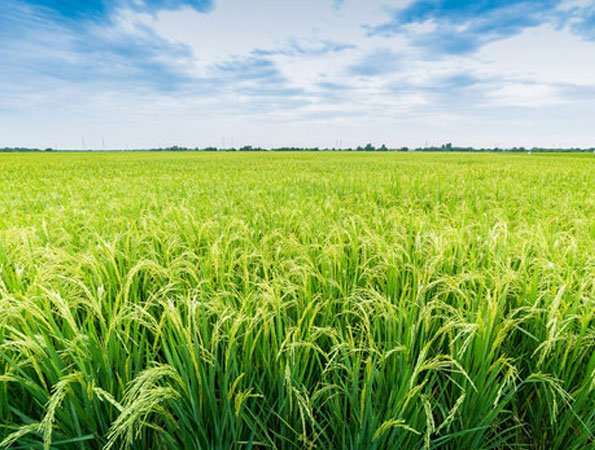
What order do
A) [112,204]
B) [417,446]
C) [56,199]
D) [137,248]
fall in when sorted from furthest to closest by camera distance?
1. [56,199]
2. [112,204]
3. [137,248]
4. [417,446]

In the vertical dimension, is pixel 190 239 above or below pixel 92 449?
above

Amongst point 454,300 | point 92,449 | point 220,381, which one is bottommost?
point 92,449

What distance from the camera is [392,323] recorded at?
5.58 ft

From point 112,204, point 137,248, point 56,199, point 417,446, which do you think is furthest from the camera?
point 56,199

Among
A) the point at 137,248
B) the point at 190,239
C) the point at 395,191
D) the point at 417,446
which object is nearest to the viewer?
the point at 417,446

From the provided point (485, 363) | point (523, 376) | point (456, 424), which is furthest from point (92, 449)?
point (523, 376)

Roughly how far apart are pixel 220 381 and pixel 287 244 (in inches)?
63.8

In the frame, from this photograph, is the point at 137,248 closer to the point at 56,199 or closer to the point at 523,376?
the point at 523,376

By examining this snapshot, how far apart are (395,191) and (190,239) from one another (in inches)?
207

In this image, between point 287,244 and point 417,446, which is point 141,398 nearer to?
point 417,446

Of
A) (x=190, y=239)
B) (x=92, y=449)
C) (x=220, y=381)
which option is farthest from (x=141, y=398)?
(x=190, y=239)

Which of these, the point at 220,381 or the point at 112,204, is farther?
the point at 112,204

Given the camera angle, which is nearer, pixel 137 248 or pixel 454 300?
pixel 454 300

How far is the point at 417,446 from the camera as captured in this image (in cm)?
146
